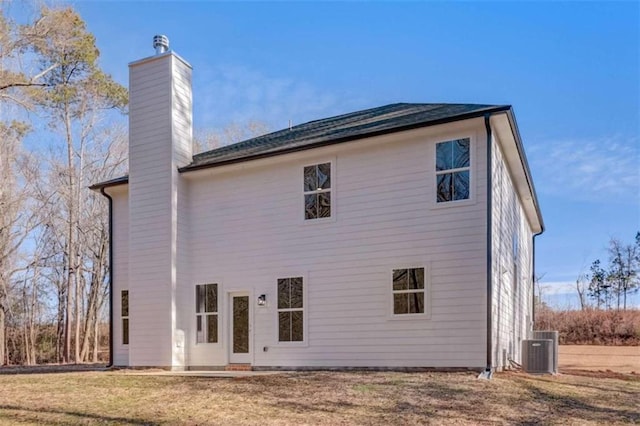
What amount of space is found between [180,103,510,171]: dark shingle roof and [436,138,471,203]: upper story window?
0.54 metres

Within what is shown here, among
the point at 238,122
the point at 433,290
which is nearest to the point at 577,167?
the point at 238,122

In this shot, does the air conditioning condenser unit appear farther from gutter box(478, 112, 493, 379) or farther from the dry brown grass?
the dry brown grass

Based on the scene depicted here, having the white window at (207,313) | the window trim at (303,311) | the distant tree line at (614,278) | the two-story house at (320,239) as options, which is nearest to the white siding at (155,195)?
the two-story house at (320,239)

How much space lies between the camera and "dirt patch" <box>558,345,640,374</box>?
13125mm

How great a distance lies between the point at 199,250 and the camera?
38.6ft

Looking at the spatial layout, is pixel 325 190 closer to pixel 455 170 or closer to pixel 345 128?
pixel 345 128

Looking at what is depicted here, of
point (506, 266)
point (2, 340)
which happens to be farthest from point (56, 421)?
point (2, 340)

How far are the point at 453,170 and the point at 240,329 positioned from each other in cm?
542

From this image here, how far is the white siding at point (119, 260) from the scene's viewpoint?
1252 cm

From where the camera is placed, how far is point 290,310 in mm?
10609

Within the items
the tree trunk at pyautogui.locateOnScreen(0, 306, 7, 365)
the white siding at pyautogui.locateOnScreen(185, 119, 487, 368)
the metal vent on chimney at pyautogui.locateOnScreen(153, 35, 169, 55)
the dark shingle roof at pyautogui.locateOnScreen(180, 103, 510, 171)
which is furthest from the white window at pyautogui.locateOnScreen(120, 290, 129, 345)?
the tree trunk at pyautogui.locateOnScreen(0, 306, 7, 365)

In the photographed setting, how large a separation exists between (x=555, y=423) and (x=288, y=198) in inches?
261

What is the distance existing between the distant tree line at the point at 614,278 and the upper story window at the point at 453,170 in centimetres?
1892

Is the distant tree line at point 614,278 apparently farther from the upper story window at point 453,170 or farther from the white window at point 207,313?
the white window at point 207,313
